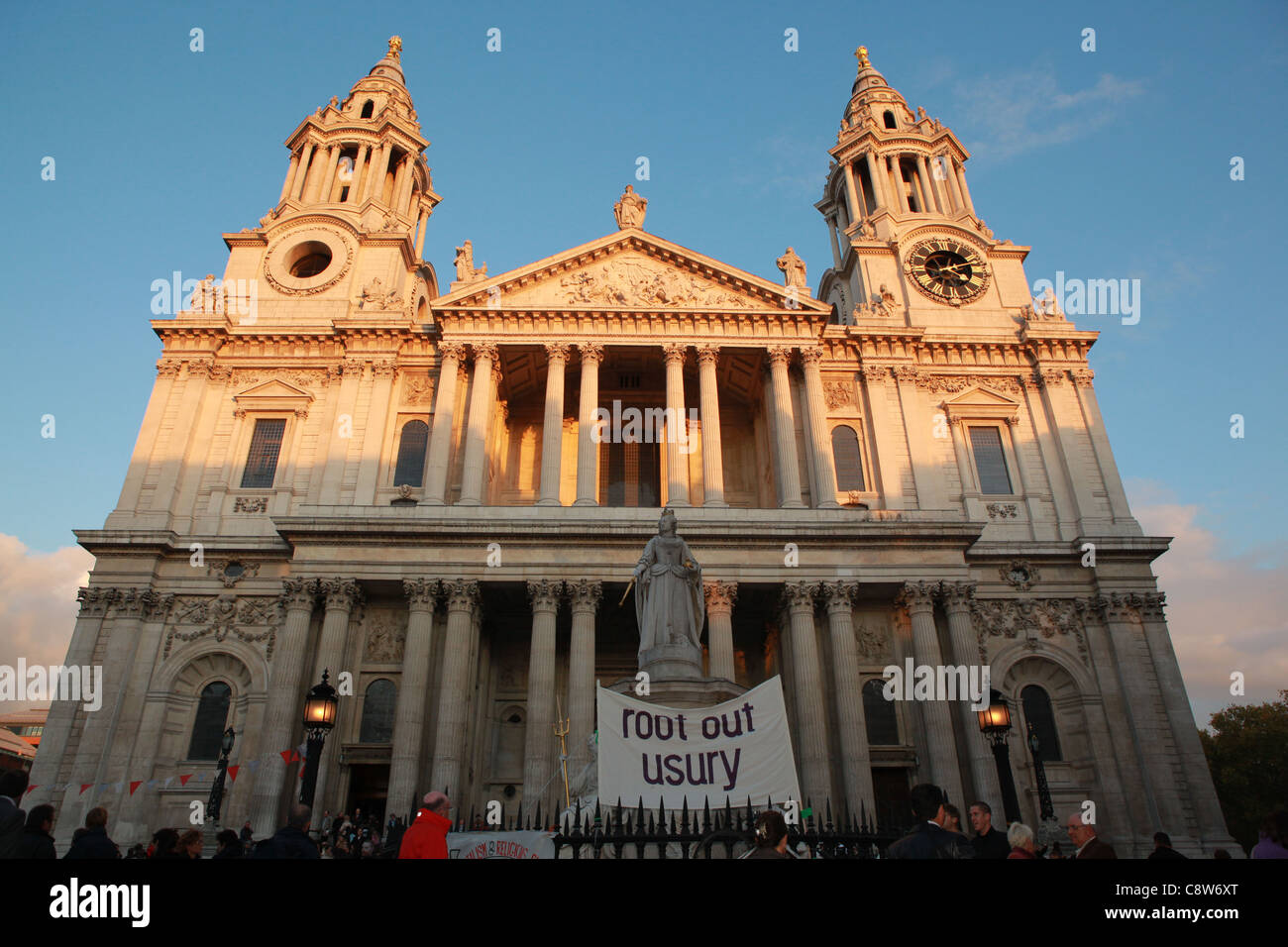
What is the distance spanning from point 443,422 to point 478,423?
4.50ft

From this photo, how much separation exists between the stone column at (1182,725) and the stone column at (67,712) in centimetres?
3426

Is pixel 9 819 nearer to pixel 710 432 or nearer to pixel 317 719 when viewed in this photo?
pixel 317 719

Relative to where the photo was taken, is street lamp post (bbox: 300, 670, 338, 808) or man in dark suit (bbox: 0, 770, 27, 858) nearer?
man in dark suit (bbox: 0, 770, 27, 858)

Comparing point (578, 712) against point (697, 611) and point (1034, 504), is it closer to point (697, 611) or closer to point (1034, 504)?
point (697, 611)

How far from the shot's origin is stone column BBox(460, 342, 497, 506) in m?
28.8

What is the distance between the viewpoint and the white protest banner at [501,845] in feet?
37.3

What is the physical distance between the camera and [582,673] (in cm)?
2464

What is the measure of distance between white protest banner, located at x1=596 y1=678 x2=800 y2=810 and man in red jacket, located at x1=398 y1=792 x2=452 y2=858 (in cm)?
335

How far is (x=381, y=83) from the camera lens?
45.1 meters

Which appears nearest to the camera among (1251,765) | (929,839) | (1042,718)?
(929,839)

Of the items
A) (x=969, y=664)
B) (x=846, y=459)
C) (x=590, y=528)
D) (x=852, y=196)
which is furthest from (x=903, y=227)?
(x=590, y=528)

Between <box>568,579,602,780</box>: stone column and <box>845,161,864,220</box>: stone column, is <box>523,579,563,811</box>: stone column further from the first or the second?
<box>845,161,864,220</box>: stone column

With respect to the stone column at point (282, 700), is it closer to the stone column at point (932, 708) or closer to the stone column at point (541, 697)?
the stone column at point (541, 697)

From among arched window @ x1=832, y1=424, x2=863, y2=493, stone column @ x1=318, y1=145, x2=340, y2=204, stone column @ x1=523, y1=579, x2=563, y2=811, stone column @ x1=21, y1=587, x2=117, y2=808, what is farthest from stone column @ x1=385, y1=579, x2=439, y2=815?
stone column @ x1=318, y1=145, x2=340, y2=204
